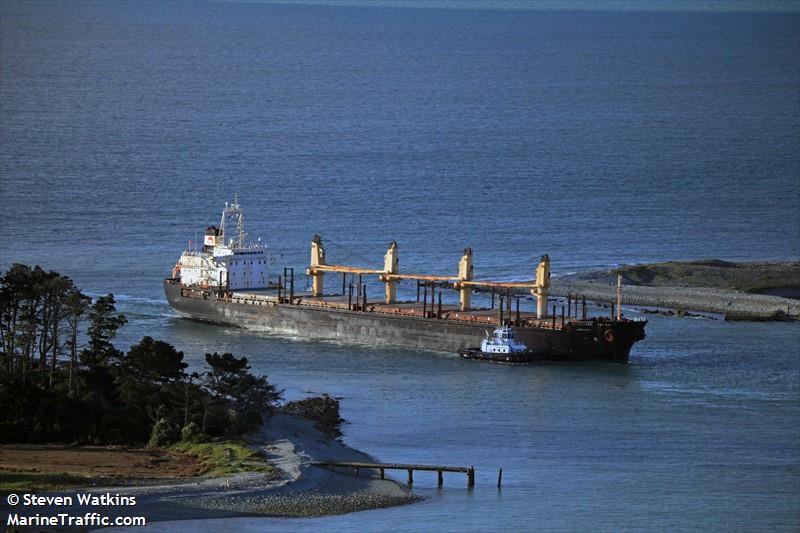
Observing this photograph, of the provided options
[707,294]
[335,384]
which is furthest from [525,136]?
[335,384]

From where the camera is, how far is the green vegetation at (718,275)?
3201 inches

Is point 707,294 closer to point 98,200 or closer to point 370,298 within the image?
point 370,298

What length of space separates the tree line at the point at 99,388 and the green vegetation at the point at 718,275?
1294 inches

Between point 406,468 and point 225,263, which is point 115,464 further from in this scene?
point 225,263

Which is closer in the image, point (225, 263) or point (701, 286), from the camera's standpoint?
point (225, 263)

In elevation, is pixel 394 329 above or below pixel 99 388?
above

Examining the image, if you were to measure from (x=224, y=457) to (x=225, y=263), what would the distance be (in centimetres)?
3078

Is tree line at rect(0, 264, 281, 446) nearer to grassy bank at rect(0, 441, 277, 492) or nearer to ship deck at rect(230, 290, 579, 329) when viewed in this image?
grassy bank at rect(0, 441, 277, 492)

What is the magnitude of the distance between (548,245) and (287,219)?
1390 cm

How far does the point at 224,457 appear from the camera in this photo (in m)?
45.2

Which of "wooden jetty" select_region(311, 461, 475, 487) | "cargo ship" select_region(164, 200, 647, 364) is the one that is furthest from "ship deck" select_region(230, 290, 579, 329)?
"wooden jetty" select_region(311, 461, 475, 487)

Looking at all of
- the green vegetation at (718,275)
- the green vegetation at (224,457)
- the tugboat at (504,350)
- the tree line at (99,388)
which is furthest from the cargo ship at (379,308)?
the green vegetation at (224,457)

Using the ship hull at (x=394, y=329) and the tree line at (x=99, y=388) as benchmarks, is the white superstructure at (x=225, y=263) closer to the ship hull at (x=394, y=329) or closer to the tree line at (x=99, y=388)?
the ship hull at (x=394, y=329)

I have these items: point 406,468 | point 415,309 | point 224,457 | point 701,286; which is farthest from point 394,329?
point 224,457
